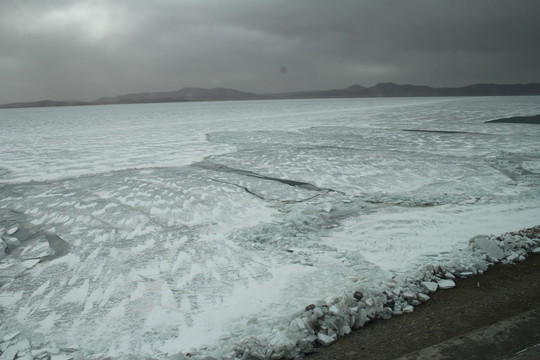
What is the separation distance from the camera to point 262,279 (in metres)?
3.02

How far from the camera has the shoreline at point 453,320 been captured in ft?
6.79

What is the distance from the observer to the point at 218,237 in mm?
3914

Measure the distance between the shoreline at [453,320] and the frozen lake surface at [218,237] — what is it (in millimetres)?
344

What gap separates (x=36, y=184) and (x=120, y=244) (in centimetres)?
372

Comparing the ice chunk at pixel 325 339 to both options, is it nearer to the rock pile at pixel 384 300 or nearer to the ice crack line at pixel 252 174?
the rock pile at pixel 384 300

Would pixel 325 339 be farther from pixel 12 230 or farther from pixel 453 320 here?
pixel 12 230

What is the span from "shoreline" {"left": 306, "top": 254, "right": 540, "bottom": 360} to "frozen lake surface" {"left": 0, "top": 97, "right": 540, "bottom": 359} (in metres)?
0.34

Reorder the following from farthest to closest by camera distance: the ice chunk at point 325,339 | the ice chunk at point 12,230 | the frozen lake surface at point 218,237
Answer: the ice chunk at point 12,230, the frozen lake surface at point 218,237, the ice chunk at point 325,339

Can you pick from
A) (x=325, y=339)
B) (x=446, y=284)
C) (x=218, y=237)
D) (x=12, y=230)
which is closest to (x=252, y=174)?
(x=218, y=237)

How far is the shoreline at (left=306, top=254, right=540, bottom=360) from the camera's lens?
81.5 inches

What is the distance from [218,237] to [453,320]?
2459 millimetres

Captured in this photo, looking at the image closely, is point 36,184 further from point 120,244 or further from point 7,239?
point 120,244

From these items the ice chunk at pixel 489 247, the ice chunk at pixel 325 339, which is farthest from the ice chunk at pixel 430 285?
the ice chunk at pixel 325 339

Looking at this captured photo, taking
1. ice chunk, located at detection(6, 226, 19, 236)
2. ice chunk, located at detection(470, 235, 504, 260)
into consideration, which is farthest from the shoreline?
ice chunk, located at detection(6, 226, 19, 236)
